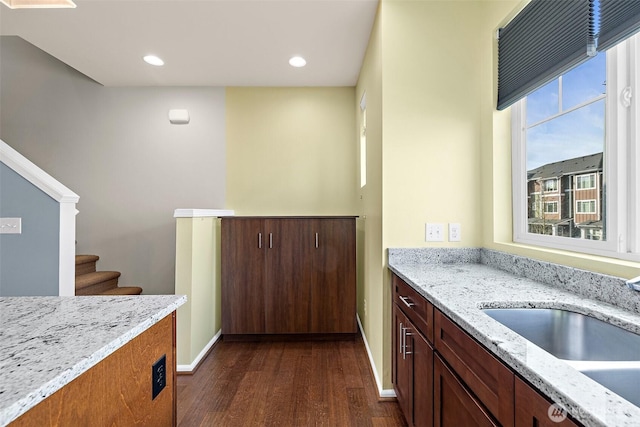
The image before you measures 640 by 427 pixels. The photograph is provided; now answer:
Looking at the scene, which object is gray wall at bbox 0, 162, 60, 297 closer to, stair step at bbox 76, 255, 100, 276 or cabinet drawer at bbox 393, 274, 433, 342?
stair step at bbox 76, 255, 100, 276

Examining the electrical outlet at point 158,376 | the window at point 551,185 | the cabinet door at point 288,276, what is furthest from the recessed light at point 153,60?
the window at point 551,185

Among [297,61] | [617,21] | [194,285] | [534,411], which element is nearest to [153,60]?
[297,61]

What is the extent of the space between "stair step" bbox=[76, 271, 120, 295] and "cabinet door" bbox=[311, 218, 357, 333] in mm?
2220

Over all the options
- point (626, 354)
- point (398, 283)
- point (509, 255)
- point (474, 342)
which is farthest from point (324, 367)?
point (626, 354)

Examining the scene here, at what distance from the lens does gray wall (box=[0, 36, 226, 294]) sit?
3572 mm

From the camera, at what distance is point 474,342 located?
3.03ft

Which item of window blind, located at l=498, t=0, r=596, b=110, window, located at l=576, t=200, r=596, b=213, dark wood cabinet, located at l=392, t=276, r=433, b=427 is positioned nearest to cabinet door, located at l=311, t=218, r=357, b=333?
dark wood cabinet, located at l=392, t=276, r=433, b=427

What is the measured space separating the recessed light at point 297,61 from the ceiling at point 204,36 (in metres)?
0.05

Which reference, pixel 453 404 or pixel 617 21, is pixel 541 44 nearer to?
pixel 617 21

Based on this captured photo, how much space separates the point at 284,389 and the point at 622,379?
6.22ft

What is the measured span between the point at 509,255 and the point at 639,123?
80 centimetres

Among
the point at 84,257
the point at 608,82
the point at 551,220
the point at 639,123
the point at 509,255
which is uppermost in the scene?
the point at 608,82

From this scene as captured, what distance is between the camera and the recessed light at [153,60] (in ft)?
9.46

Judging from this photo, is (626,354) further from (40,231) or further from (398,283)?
(40,231)
